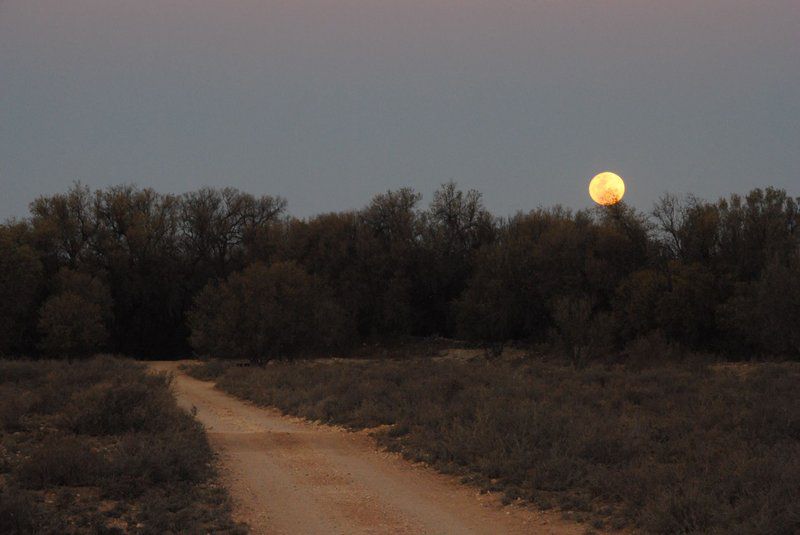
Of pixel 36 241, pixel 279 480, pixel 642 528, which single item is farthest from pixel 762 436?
pixel 36 241

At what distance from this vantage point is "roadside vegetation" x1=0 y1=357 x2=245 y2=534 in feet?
27.4

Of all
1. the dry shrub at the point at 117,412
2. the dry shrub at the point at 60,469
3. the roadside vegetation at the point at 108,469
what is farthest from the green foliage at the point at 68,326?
the dry shrub at the point at 60,469

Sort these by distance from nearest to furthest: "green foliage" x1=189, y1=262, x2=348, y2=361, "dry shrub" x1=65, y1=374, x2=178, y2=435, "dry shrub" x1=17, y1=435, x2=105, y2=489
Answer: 1. "dry shrub" x1=17, y1=435, x2=105, y2=489
2. "dry shrub" x1=65, y1=374, x2=178, y2=435
3. "green foliage" x1=189, y1=262, x2=348, y2=361

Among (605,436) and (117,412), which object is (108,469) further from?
(605,436)

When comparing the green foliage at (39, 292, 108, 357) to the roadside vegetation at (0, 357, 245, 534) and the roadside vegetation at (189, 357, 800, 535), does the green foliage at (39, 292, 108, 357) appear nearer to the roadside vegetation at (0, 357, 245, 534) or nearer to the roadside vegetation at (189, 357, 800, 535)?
the roadside vegetation at (189, 357, 800, 535)

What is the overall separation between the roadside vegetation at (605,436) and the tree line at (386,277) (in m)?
14.2

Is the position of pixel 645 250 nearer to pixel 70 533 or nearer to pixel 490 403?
pixel 490 403

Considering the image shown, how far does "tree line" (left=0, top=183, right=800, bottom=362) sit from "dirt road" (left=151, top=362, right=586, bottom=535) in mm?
20708

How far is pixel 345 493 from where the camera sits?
1059 centimetres

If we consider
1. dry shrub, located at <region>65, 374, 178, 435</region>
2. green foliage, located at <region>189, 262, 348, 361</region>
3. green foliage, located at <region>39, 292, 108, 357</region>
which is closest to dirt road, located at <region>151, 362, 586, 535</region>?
dry shrub, located at <region>65, 374, 178, 435</region>

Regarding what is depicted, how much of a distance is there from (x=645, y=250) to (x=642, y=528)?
1588 inches

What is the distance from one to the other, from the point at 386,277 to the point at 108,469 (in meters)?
45.1

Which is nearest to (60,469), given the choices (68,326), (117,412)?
(117,412)

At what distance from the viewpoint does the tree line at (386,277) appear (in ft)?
121
